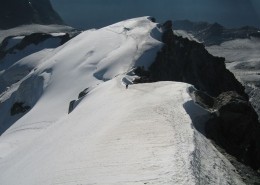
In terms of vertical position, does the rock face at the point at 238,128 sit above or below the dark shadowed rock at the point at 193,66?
above

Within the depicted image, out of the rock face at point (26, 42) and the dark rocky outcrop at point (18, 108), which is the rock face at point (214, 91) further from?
the rock face at point (26, 42)

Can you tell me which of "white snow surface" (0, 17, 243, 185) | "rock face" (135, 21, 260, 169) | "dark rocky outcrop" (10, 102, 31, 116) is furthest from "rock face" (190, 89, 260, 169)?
"dark rocky outcrop" (10, 102, 31, 116)

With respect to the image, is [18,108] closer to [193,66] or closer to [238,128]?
[193,66]

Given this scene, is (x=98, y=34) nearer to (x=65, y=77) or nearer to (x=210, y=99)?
(x=65, y=77)

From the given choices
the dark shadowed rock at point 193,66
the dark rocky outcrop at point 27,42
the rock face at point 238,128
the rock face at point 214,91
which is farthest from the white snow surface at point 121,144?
the dark rocky outcrop at point 27,42

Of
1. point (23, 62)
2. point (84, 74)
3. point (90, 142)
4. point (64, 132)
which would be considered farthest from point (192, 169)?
point (23, 62)

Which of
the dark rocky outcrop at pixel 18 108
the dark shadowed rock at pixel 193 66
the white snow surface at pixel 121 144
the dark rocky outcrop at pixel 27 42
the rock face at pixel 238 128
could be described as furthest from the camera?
the dark rocky outcrop at pixel 27 42
